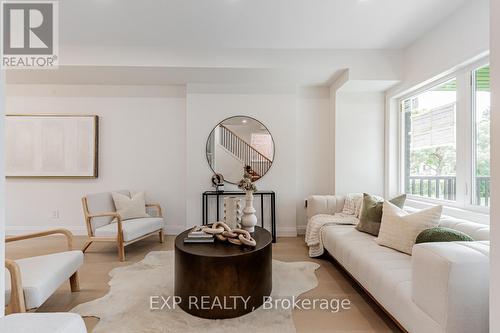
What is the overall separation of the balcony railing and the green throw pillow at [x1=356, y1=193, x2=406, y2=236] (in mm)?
594

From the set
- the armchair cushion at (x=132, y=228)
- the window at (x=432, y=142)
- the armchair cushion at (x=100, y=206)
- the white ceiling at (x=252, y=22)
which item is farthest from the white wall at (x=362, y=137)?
the armchair cushion at (x=100, y=206)

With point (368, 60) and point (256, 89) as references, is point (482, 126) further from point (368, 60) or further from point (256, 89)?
point (256, 89)

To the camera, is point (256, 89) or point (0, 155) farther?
point (256, 89)

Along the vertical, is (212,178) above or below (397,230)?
above

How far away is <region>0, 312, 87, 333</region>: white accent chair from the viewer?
1.03m

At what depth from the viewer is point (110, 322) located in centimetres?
178

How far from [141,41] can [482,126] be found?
3.94 meters

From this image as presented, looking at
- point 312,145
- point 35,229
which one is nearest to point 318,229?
point 312,145

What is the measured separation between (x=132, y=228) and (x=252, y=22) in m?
2.88

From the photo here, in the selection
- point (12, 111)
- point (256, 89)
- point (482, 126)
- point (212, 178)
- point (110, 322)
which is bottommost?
point (110, 322)

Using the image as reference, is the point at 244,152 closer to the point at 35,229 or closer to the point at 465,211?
the point at 465,211

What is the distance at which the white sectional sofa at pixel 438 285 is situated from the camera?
120 centimetres

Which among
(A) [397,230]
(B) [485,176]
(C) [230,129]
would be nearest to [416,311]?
(A) [397,230]

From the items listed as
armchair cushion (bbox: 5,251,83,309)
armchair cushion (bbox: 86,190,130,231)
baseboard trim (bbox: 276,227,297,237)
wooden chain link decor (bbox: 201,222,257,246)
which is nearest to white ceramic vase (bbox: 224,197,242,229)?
wooden chain link decor (bbox: 201,222,257,246)
